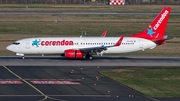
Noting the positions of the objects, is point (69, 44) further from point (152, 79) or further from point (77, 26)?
point (77, 26)

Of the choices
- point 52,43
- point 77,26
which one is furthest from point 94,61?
point 77,26

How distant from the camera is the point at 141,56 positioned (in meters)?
71.1

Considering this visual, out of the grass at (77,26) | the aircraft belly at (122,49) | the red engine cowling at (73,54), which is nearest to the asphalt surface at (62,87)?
the red engine cowling at (73,54)

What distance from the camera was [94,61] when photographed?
64812mm

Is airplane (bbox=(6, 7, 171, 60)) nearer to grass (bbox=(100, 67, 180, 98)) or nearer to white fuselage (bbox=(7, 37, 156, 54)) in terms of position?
white fuselage (bbox=(7, 37, 156, 54))

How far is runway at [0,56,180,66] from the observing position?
204 feet

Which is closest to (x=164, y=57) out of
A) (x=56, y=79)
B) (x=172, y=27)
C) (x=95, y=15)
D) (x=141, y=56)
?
(x=141, y=56)

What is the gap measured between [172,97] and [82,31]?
55.5m

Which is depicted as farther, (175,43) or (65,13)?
(65,13)

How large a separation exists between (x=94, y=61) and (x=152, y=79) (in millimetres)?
15309

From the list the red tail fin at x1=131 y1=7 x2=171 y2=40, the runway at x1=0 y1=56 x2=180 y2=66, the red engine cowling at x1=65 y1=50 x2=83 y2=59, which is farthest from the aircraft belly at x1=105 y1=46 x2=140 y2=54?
the red engine cowling at x1=65 y1=50 x2=83 y2=59

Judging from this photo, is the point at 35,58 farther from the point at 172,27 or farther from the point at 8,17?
the point at 8,17

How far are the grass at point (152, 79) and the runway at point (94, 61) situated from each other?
5389 millimetres

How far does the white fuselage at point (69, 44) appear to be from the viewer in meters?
65.4
